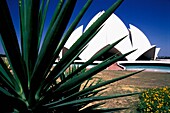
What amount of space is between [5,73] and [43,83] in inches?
6.7

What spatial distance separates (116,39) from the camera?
26.8 metres

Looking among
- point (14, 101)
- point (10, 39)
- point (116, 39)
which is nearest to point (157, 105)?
point (14, 101)

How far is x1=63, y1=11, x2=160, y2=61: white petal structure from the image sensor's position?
85.5ft

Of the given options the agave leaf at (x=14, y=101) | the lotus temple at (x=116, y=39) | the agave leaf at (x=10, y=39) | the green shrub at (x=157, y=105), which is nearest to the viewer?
the agave leaf at (x=10, y=39)

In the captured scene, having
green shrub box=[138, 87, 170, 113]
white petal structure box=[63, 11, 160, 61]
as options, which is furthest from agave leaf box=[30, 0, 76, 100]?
white petal structure box=[63, 11, 160, 61]

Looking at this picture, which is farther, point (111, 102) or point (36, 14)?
point (111, 102)

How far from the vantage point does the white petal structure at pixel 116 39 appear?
26047 millimetres

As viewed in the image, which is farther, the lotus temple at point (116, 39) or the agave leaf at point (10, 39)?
the lotus temple at point (116, 39)

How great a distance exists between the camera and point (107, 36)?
26.9 metres

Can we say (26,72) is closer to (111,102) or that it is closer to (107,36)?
(111,102)

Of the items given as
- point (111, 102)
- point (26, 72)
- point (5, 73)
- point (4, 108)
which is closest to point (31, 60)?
point (26, 72)

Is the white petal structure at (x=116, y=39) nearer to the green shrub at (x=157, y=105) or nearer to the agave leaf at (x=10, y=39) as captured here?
the green shrub at (x=157, y=105)

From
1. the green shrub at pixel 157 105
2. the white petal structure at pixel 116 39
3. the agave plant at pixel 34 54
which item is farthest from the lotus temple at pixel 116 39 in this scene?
the agave plant at pixel 34 54

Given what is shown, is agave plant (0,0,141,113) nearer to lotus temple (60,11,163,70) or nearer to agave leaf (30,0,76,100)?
agave leaf (30,0,76,100)
